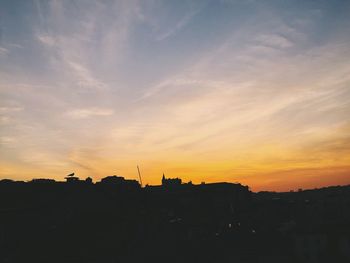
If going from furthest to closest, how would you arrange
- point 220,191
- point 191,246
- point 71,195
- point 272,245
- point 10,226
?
point 220,191 < point 272,245 < point 191,246 < point 71,195 < point 10,226

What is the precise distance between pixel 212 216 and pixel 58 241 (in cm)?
2128

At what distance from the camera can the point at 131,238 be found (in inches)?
1375

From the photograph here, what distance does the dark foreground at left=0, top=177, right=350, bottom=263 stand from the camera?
29.4 m

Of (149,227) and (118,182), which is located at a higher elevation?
(118,182)

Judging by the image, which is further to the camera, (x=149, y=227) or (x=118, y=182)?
(x=118, y=182)

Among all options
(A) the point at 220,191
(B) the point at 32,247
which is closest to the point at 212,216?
(A) the point at 220,191

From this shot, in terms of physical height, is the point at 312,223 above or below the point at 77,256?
above

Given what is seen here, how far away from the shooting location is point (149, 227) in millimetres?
37125

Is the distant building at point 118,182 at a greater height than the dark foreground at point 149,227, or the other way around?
the distant building at point 118,182

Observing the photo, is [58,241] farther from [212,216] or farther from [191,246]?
[212,216]

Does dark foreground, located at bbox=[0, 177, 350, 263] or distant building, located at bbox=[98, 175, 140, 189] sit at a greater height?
distant building, located at bbox=[98, 175, 140, 189]

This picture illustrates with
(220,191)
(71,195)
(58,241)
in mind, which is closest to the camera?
(58,241)

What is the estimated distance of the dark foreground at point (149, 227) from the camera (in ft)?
96.5

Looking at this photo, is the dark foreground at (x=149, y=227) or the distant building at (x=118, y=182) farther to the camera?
the distant building at (x=118, y=182)
